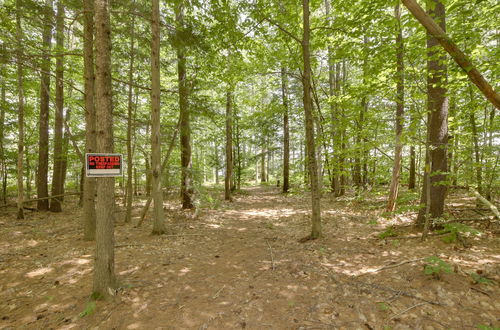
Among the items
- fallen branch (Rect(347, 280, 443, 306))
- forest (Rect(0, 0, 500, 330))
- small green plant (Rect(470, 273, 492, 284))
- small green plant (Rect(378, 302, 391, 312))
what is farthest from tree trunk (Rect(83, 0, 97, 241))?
small green plant (Rect(470, 273, 492, 284))

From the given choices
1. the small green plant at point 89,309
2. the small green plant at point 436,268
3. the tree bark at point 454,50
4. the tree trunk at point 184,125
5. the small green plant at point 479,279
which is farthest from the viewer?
the tree trunk at point 184,125

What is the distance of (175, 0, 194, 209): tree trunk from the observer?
7.54 metres

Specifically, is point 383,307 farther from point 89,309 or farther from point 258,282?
point 89,309

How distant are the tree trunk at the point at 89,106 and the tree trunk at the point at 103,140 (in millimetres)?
2099

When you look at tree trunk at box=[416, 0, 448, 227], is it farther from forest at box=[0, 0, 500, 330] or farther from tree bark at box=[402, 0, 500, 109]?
tree bark at box=[402, 0, 500, 109]

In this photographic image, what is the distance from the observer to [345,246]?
5.76 metres

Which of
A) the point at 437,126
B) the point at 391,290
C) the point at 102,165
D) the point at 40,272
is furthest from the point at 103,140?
the point at 437,126

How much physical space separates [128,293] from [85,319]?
681 mm

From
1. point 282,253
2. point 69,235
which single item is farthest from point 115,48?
point 282,253

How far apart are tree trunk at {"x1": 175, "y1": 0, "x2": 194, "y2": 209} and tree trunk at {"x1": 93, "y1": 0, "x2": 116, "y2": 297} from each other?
359 centimetres

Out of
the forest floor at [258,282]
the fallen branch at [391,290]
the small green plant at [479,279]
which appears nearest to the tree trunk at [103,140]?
the forest floor at [258,282]

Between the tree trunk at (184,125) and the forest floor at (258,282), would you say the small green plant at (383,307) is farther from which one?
the tree trunk at (184,125)

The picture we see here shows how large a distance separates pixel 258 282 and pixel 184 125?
6748 mm

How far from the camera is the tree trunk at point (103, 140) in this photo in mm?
3510
